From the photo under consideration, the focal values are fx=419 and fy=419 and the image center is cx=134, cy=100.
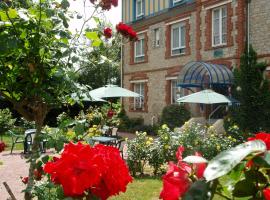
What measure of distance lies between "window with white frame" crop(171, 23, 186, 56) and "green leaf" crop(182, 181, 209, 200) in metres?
20.0

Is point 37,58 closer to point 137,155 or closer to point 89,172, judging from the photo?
Result: point 89,172

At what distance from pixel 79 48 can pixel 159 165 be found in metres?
6.88

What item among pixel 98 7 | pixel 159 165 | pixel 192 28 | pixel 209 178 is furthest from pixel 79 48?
pixel 192 28

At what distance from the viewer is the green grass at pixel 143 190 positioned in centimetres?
750

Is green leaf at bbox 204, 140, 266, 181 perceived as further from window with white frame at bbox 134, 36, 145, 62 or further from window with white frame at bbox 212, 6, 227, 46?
window with white frame at bbox 134, 36, 145, 62

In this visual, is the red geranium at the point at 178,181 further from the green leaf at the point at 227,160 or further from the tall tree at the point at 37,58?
the tall tree at the point at 37,58

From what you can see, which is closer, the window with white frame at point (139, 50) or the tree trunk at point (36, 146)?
the tree trunk at point (36, 146)

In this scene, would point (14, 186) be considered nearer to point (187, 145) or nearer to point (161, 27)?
point (187, 145)

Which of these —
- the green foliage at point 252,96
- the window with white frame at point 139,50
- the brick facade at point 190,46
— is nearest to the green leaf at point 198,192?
the green foliage at point 252,96

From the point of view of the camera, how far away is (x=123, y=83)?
1032 inches

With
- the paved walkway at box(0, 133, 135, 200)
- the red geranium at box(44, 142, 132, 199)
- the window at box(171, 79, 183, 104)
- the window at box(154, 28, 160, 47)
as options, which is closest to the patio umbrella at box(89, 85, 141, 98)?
the paved walkway at box(0, 133, 135, 200)

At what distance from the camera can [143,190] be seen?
26.2 feet

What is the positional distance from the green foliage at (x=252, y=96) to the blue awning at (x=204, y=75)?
32.6 inches

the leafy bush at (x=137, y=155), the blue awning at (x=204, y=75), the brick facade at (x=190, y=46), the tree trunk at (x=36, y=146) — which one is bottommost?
the leafy bush at (x=137, y=155)
